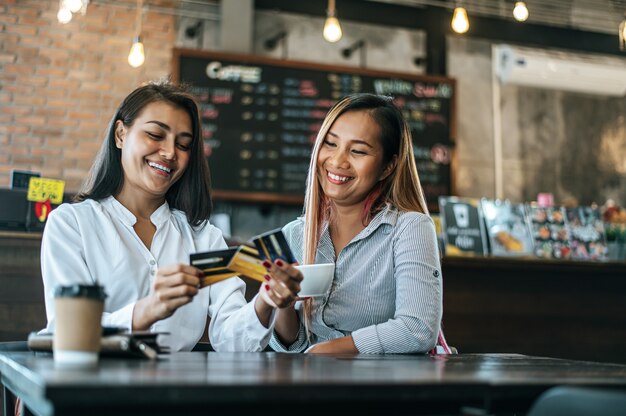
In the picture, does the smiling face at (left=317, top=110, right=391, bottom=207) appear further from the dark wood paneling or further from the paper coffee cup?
the dark wood paneling

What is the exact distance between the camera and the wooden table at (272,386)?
100cm

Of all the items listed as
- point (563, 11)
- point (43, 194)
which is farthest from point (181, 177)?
point (563, 11)

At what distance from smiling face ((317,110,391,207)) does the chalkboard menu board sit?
11.1 feet

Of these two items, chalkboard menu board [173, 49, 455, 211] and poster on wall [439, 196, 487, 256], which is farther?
chalkboard menu board [173, 49, 455, 211]

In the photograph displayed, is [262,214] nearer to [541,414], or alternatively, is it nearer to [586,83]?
[586,83]

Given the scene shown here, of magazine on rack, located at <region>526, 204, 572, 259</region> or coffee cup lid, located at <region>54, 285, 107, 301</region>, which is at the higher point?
magazine on rack, located at <region>526, 204, 572, 259</region>

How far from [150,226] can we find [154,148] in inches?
8.5

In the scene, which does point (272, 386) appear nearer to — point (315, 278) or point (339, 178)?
point (315, 278)

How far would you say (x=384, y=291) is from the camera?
2189 mm

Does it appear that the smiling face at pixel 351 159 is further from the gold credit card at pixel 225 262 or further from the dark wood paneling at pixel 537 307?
the dark wood paneling at pixel 537 307

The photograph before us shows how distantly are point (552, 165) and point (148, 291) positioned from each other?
215 inches

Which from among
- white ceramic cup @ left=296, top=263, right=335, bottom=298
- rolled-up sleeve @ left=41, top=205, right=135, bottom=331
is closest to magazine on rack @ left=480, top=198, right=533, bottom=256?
white ceramic cup @ left=296, top=263, right=335, bottom=298

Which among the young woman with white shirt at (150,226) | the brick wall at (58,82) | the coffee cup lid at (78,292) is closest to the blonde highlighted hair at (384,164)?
the young woman with white shirt at (150,226)

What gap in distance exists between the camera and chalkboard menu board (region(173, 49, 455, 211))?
5.71m
